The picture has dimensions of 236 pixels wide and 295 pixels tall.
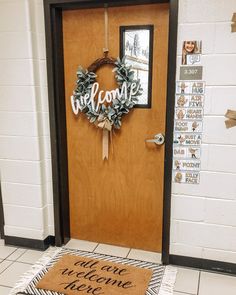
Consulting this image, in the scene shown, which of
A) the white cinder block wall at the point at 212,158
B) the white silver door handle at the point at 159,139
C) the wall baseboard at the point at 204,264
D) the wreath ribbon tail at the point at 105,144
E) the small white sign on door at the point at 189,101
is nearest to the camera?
the white cinder block wall at the point at 212,158

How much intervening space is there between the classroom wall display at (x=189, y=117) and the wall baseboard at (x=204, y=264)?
0.60 m

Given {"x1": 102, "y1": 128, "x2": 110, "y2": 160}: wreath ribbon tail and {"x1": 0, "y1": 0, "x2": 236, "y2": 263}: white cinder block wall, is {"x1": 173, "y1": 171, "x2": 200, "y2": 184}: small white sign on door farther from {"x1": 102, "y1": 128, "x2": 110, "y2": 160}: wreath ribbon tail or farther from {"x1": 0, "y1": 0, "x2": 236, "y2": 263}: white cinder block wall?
{"x1": 102, "y1": 128, "x2": 110, "y2": 160}: wreath ribbon tail

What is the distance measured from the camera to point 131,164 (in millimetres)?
2443

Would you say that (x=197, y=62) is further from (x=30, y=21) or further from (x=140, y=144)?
(x=30, y=21)

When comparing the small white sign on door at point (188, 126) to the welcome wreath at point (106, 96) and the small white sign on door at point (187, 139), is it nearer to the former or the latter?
the small white sign on door at point (187, 139)

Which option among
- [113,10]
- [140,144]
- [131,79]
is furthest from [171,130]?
[113,10]

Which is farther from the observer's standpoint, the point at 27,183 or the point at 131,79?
the point at 27,183

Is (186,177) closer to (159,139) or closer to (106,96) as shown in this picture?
(159,139)

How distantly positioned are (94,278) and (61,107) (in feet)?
4.29

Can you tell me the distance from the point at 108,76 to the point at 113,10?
1.54 ft

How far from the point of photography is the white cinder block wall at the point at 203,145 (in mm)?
1952

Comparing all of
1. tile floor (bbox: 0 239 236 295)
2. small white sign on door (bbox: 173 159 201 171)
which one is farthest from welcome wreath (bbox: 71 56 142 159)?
tile floor (bbox: 0 239 236 295)

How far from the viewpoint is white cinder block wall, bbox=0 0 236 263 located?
6.40 feet

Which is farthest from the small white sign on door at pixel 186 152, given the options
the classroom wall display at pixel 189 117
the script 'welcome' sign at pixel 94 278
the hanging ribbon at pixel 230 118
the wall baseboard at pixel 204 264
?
the script 'welcome' sign at pixel 94 278
